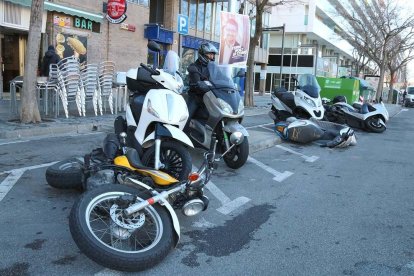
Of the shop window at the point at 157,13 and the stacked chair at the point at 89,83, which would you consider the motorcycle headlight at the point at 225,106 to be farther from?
the shop window at the point at 157,13

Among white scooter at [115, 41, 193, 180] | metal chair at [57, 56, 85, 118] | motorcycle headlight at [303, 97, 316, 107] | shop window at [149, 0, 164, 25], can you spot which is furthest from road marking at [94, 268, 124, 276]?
shop window at [149, 0, 164, 25]

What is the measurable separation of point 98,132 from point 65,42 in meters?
7.50

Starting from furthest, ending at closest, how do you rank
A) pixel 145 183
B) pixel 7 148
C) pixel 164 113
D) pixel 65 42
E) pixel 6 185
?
1. pixel 65 42
2. pixel 7 148
3. pixel 6 185
4. pixel 164 113
5. pixel 145 183

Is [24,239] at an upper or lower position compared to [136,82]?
lower

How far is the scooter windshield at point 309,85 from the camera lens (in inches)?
402

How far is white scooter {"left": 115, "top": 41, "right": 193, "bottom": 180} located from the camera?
4172 millimetres

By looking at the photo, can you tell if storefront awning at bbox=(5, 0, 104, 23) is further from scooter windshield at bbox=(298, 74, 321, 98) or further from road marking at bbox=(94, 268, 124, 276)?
road marking at bbox=(94, 268, 124, 276)

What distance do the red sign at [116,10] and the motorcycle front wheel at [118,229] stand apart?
Result: 1415cm

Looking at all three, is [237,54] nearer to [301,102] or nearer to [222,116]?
[301,102]

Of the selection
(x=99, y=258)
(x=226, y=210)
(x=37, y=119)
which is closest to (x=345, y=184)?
(x=226, y=210)

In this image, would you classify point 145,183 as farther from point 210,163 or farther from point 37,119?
point 37,119

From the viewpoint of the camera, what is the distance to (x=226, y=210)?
442 centimetres

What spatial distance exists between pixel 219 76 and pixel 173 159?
2119 millimetres

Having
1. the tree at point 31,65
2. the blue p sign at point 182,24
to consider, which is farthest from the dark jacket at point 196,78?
the blue p sign at point 182,24
